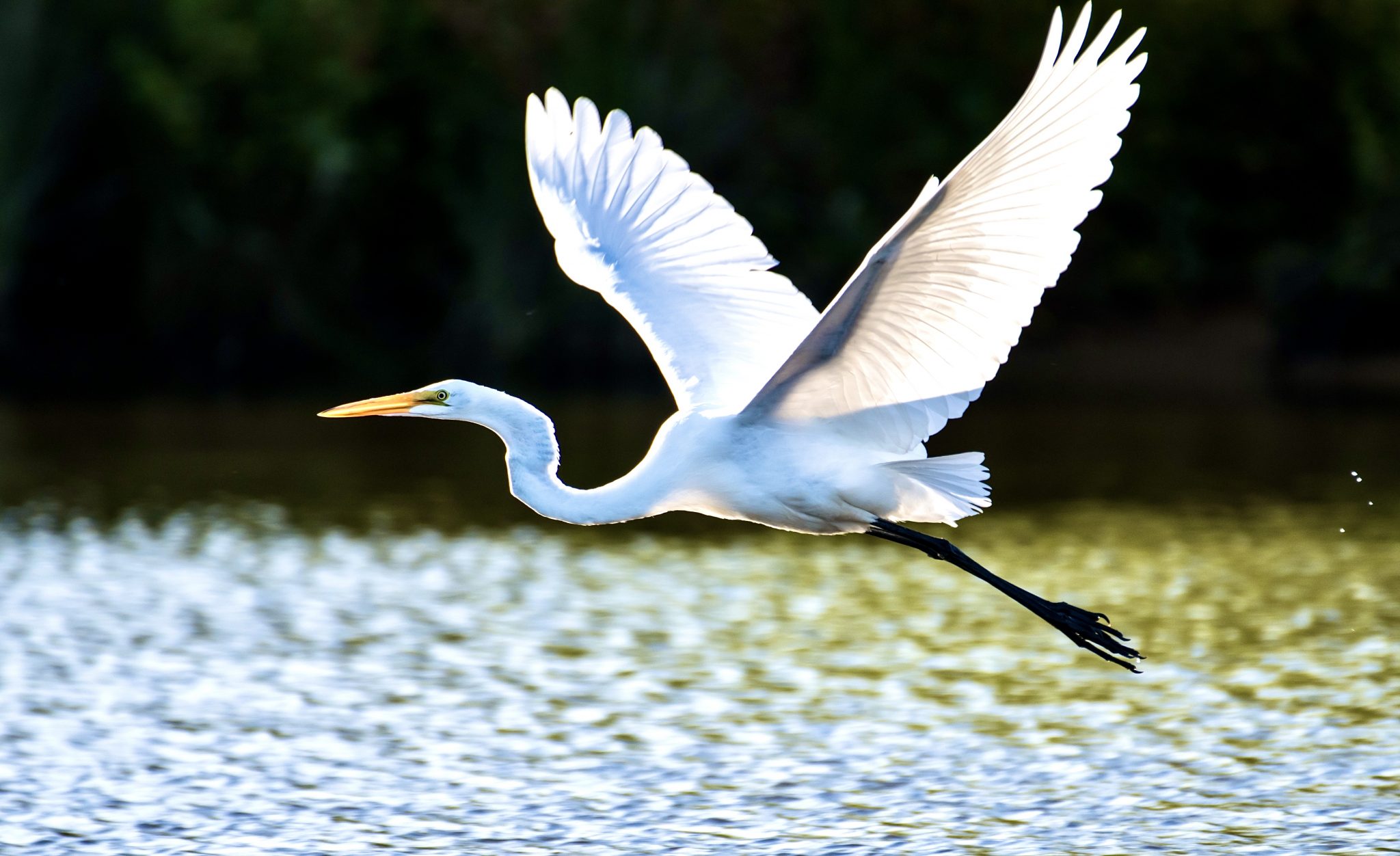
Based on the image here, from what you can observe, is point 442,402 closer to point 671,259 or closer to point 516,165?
point 671,259

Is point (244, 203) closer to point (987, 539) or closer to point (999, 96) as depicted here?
point (999, 96)

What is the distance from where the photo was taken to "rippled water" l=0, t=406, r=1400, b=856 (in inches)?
314

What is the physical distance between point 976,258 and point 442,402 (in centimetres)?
203

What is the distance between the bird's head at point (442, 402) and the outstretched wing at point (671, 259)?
0.78 metres

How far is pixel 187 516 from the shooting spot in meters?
17.0

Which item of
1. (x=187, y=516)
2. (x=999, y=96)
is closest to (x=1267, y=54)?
(x=999, y=96)

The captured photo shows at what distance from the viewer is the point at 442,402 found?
7047mm

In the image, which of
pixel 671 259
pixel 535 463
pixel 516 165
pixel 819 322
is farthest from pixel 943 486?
pixel 516 165

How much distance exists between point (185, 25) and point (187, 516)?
52.7 feet

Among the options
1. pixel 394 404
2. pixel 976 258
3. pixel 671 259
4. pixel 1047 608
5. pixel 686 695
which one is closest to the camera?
pixel 976 258

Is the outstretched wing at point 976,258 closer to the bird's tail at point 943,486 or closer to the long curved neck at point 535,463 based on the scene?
the bird's tail at point 943,486

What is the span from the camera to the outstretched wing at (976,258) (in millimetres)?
5664

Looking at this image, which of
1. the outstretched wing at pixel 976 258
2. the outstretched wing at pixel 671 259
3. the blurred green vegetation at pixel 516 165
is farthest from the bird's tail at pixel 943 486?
the blurred green vegetation at pixel 516 165

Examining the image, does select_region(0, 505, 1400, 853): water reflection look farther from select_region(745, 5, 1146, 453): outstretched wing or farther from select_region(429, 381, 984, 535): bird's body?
select_region(745, 5, 1146, 453): outstretched wing
